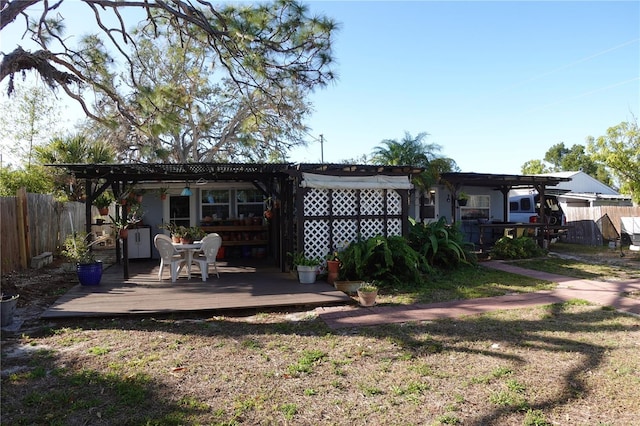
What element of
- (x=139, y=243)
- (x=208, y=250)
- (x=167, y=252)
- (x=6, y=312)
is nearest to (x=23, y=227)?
(x=139, y=243)

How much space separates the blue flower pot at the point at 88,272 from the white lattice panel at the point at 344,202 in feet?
15.5

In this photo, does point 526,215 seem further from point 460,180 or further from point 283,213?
point 283,213

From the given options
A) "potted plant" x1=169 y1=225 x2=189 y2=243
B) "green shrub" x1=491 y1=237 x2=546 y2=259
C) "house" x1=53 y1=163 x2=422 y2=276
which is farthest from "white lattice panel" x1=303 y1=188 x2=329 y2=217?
"green shrub" x1=491 y1=237 x2=546 y2=259

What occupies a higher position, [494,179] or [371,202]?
[494,179]

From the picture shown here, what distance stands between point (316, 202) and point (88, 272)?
14.9ft

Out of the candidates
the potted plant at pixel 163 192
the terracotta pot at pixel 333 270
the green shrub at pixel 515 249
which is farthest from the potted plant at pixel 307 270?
the green shrub at pixel 515 249

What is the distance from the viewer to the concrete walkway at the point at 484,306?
18.4ft

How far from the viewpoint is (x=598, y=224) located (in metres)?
15.4

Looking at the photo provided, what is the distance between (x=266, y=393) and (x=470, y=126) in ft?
59.1

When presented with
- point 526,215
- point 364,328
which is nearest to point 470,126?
point 526,215

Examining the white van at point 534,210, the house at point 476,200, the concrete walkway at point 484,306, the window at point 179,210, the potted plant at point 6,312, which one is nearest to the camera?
the potted plant at point 6,312

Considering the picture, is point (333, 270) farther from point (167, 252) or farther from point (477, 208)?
point (477, 208)

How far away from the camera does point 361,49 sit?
1045 centimetres

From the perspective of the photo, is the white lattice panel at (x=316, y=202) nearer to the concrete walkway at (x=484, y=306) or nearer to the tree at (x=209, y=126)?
the concrete walkway at (x=484, y=306)
